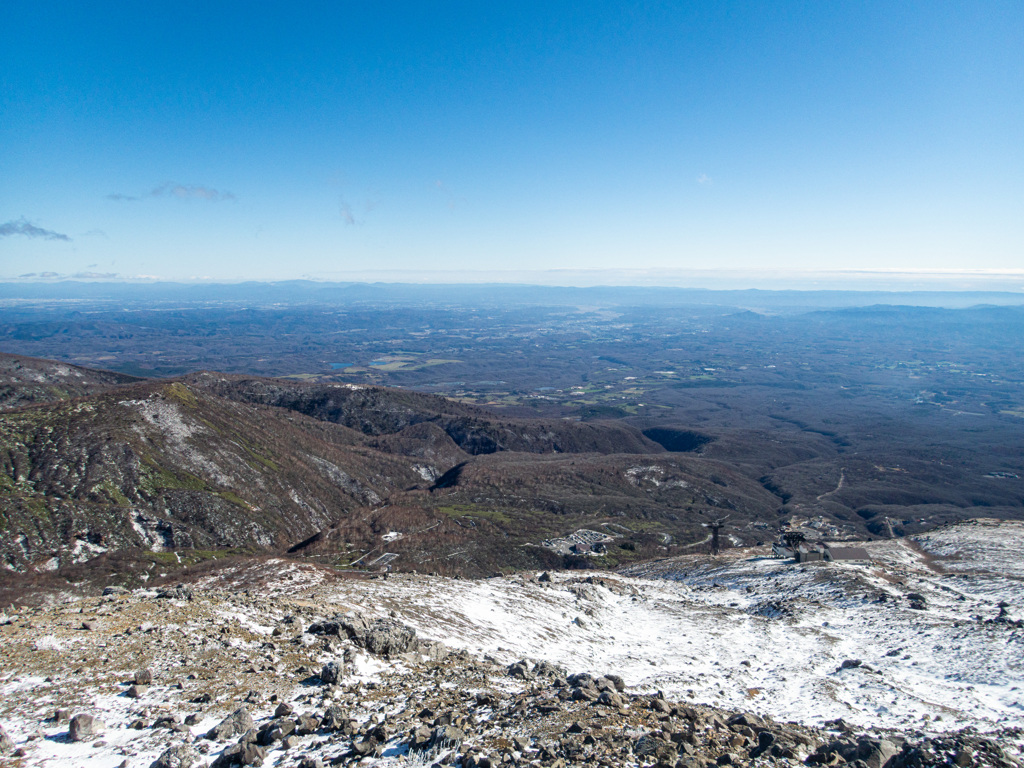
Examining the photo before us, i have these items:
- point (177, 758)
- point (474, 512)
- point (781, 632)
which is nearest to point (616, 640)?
point (781, 632)

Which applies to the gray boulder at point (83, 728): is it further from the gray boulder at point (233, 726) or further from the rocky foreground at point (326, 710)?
the gray boulder at point (233, 726)

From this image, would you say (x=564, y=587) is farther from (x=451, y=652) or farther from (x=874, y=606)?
(x=874, y=606)

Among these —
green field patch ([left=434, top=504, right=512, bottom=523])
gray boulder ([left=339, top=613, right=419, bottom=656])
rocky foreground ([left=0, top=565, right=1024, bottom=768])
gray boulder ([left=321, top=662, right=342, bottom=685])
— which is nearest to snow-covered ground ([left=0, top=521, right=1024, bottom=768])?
rocky foreground ([left=0, top=565, right=1024, bottom=768])

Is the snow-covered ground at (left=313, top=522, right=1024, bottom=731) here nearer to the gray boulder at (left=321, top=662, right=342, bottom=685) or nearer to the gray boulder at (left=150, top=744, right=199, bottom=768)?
the gray boulder at (left=321, top=662, right=342, bottom=685)

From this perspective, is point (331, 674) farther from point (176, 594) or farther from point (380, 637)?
point (176, 594)

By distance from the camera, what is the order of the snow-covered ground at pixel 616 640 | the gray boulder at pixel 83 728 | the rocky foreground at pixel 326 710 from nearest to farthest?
the gray boulder at pixel 83 728
the rocky foreground at pixel 326 710
the snow-covered ground at pixel 616 640

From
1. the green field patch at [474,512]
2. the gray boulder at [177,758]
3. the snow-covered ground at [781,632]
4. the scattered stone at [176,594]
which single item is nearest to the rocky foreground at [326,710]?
the gray boulder at [177,758]

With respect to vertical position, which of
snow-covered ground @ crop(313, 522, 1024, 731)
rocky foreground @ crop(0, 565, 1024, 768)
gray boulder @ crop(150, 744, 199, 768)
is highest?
gray boulder @ crop(150, 744, 199, 768)

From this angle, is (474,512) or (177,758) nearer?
(177,758)
